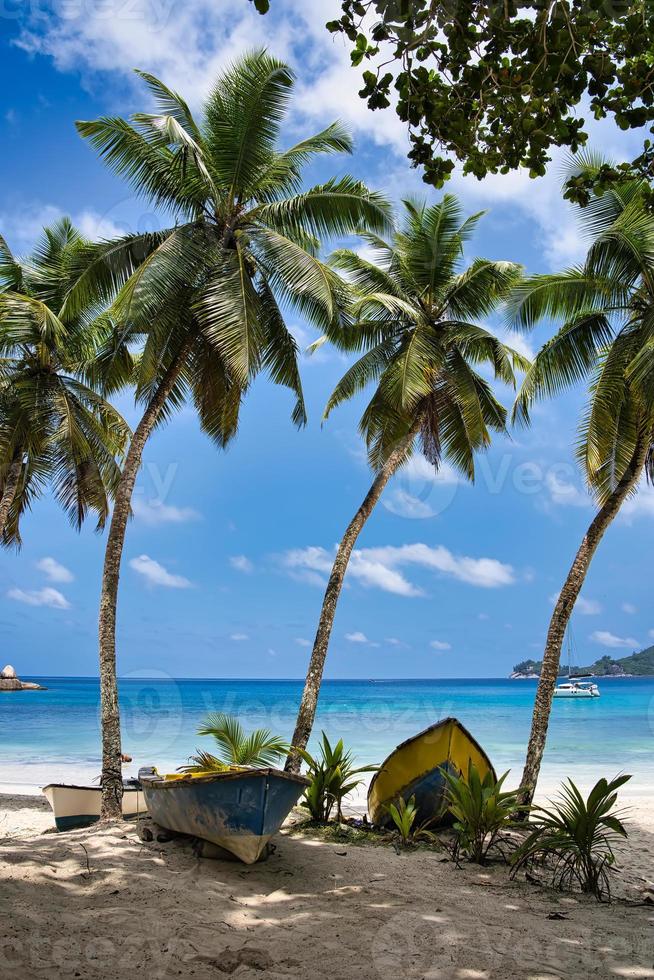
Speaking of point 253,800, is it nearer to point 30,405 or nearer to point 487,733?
point 30,405

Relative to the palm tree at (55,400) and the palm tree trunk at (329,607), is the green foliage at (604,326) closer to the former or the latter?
the palm tree trunk at (329,607)

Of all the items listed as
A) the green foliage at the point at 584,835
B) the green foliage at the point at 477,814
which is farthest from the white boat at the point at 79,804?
the green foliage at the point at 584,835

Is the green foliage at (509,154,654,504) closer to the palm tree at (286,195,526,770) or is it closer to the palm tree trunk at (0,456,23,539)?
the palm tree at (286,195,526,770)

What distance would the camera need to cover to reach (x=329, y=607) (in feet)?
41.5

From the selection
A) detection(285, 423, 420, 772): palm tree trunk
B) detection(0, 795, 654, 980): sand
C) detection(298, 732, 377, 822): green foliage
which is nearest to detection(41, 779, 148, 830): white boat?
detection(285, 423, 420, 772): palm tree trunk

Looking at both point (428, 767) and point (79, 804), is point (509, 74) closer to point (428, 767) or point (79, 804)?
point (428, 767)

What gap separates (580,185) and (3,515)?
13.4 m

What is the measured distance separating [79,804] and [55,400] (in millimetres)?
7589

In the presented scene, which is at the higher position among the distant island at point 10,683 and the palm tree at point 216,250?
the palm tree at point 216,250

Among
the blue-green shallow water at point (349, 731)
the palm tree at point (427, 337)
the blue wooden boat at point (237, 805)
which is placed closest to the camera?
the blue wooden boat at point (237, 805)

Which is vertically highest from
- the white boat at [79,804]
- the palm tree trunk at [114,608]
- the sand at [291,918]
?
the palm tree trunk at [114,608]

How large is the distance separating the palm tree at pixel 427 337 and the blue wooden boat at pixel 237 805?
20.4 ft

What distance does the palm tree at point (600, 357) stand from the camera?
1091 cm

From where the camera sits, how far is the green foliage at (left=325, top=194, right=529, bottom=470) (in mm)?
13703
